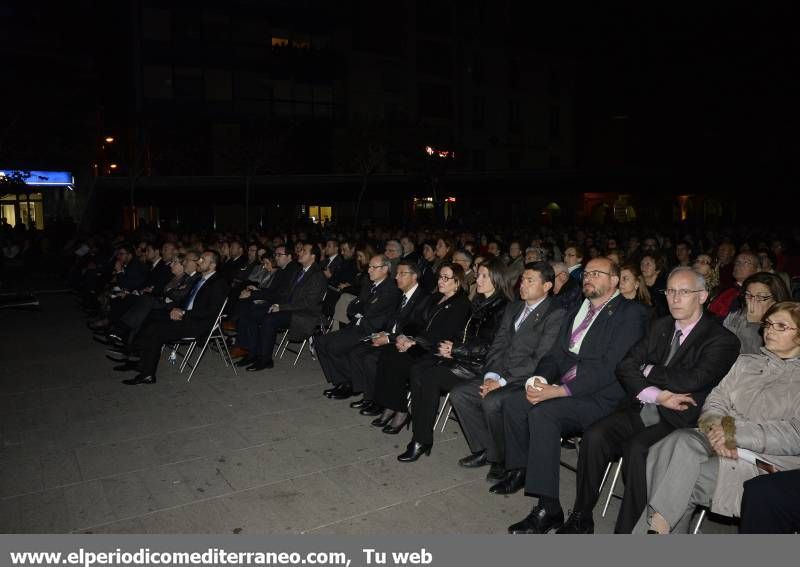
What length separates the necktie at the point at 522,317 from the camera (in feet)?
16.2

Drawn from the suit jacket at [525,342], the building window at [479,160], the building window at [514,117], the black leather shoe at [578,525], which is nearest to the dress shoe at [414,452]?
the suit jacket at [525,342]

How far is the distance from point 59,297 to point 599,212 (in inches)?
1459

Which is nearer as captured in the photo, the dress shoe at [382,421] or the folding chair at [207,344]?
the dress shoe at [382,421]

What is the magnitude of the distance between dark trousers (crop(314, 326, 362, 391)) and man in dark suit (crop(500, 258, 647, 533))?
2574 mm

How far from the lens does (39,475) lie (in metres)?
4.71

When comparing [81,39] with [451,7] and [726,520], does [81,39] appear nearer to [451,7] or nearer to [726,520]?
[451,7]

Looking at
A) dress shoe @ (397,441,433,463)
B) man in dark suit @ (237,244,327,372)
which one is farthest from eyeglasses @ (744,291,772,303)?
man in dark suit @ (237,244,327,372)

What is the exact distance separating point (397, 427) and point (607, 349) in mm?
2115

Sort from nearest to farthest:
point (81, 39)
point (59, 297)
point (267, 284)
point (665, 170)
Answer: point (267, 284)
point (59, 297)
point (81, 39)
point (665, 170)

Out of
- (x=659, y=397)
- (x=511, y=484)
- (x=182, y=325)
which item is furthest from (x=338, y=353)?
(x=659, y=397)

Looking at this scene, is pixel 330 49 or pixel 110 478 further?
pixel 330 49

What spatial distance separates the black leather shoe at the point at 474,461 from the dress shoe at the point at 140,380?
4201 millimetres

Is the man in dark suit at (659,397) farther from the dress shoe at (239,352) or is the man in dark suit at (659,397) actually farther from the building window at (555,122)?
the building window at (555,122)

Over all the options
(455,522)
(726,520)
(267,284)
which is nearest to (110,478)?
(455,522)
